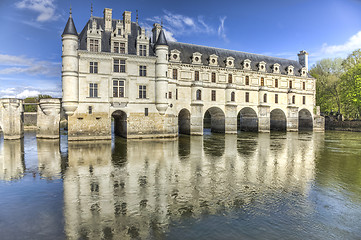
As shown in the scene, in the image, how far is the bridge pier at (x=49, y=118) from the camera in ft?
99.9

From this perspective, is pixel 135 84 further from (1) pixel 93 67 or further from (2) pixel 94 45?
(2) pixel 94 45

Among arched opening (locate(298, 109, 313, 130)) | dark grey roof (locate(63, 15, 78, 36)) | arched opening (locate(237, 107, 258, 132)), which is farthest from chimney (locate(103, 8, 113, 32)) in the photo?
arched opening (locate(298, 109, 313, 130))

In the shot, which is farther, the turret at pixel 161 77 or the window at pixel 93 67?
the turret at pixel 161 77

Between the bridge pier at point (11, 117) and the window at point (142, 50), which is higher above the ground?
the window at point (142, 50)

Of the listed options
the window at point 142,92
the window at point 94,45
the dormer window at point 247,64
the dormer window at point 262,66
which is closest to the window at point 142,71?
the window at point 142,92

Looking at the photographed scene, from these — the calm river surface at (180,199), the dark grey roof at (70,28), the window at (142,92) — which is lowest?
the calm river surface at (180,199)

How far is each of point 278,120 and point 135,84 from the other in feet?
101

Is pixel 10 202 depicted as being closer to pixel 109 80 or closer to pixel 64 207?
pixel 64 207

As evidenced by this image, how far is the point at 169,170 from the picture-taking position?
15.1 meters

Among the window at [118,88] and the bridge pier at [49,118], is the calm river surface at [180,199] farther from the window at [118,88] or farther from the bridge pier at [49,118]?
the bridge pier at [49,118]

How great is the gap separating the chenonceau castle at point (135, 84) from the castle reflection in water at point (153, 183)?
9275 mm

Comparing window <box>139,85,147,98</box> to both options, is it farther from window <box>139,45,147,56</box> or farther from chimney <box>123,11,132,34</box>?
chimney <box>123,11,132,34</box>

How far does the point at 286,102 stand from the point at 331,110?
25507mm

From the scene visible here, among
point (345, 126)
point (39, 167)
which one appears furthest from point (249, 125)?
point (39, 167)
